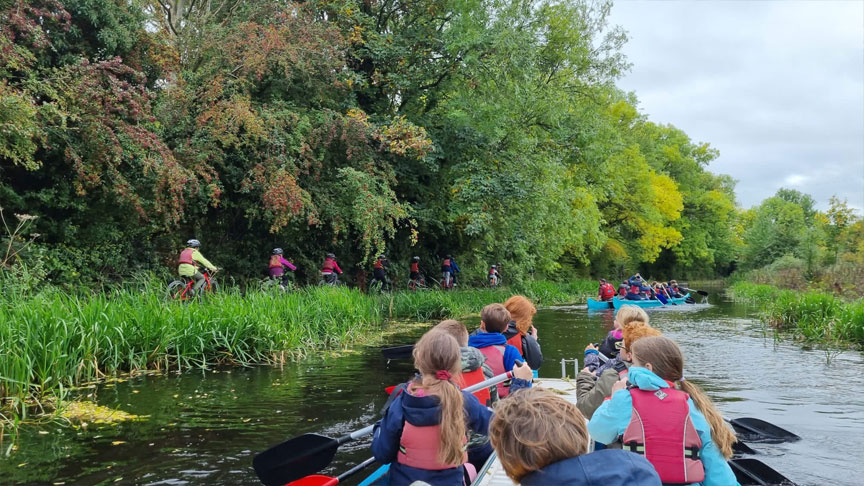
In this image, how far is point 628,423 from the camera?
2.92m

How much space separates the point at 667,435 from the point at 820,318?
12.9 m

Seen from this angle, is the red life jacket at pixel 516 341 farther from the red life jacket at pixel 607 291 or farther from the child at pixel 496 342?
the red life jacket at pixel 607 291

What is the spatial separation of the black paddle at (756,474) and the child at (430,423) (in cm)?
229

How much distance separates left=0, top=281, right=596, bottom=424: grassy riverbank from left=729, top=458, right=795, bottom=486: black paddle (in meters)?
6.00

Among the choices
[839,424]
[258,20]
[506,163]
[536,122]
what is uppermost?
[258,20]

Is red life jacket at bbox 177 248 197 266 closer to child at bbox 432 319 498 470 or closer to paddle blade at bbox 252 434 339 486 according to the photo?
paddle blade at bbox 252 434 339 486

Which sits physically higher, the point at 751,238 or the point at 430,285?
the point at 751,238

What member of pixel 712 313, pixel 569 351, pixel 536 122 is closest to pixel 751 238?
pixel 712 313

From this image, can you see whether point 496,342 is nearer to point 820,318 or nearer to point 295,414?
point 295,414

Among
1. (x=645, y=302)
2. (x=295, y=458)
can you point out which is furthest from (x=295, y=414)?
(x=645, y=302)

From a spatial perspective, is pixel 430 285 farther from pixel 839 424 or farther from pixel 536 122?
pixel 839 424

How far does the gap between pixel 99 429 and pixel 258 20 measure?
43.4 feet

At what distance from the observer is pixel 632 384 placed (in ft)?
9.90

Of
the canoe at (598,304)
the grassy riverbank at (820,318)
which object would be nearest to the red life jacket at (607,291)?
the canoe at (598,304)
